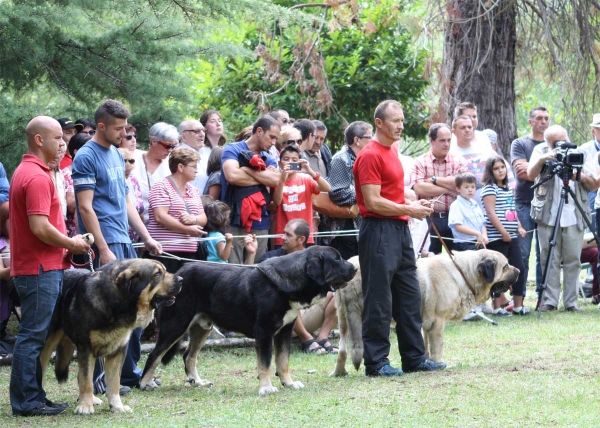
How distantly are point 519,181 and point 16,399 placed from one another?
8.46 metres

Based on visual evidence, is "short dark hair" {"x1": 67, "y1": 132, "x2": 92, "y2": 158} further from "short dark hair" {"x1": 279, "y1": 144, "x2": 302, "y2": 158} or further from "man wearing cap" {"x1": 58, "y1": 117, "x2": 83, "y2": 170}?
"short dark hair" {"x1": 279, "y1": 144, "x2": 302, "y2": 158}

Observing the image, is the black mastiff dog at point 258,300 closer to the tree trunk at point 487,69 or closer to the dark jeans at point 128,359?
the dark jeans at point 128,359

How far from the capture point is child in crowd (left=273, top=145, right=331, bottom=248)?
33.8ft

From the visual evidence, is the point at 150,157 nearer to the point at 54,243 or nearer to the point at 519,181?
the point at 54,243

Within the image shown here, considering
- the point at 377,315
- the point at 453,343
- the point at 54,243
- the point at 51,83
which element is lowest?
the point at 453,343

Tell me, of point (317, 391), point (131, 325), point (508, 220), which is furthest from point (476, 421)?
point (508, 220)

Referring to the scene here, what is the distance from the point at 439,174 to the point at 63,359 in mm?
5975

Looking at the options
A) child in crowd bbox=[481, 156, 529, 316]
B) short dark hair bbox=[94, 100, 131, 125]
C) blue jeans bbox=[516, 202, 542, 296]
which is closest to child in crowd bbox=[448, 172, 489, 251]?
child in crowd bbox=[481, 156, 529, 316]

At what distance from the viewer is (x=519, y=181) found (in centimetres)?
1333

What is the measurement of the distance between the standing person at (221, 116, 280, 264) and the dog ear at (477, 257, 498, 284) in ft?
8.02

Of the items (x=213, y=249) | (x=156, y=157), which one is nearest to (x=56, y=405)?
(x=213, y=249)

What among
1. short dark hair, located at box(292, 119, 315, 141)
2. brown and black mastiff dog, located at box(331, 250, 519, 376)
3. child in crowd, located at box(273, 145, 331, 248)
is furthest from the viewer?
short dark hair, located at box(292, 119, 315, 141)

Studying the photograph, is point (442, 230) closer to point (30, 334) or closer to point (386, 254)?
point (386, 254)

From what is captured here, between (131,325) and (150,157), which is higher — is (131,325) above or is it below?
below
